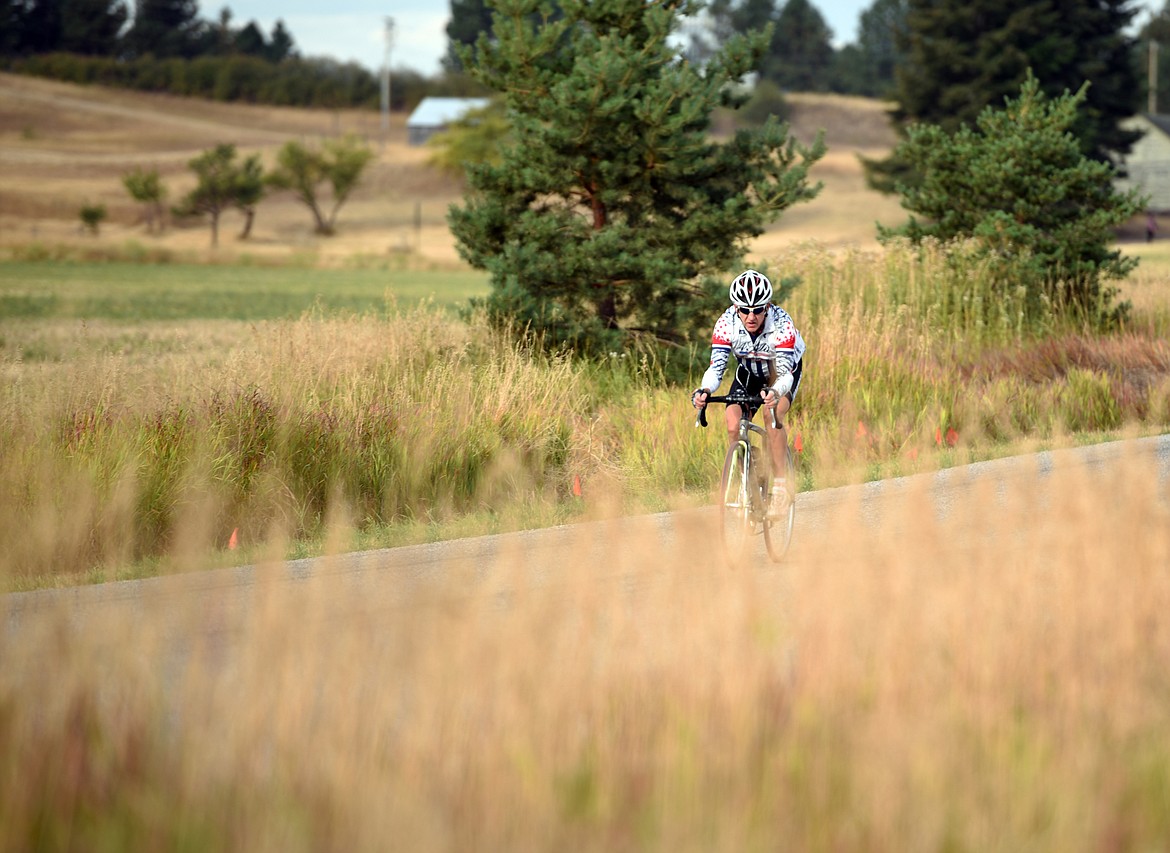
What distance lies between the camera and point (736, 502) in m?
9.07

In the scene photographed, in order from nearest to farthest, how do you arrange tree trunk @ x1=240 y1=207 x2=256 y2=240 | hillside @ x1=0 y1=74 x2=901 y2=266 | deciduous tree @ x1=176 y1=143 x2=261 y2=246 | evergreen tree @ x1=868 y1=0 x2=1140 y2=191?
evergreen tree @ x1=868 y1=0 x2=1140 y2=191
hillside @ x1=0 y1=74 x2=901 y2=266
tree trunk @ x1=240 y1=207 x2=256 y2=240
deciduous tree @ x1=176 y1=143 x2=261 y2=246

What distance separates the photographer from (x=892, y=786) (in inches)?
160

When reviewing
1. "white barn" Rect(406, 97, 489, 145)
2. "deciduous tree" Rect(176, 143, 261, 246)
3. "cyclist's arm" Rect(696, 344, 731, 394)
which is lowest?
"deciduous tree" Rect(176, 143, 261, 246)

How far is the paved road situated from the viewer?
527 cm

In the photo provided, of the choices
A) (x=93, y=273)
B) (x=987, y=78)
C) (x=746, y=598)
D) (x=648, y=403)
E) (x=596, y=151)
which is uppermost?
(x=987, y=78)

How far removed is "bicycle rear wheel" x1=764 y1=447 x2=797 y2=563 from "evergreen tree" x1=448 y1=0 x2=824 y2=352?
8.33m

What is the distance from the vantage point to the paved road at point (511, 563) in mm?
5273

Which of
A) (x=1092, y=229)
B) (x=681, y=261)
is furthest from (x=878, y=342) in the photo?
(x=1092, y=229)

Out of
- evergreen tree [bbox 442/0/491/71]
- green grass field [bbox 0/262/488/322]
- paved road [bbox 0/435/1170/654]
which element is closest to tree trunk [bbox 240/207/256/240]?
green grass field [bbox 0/262/488/322]

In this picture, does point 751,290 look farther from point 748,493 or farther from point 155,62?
point 155,62

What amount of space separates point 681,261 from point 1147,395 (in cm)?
574

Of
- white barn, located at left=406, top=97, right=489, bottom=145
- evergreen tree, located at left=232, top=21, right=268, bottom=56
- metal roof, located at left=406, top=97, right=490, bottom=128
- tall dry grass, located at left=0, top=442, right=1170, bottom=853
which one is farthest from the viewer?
evergreen tree, located at left=232, top=21, right=268, bottom=56

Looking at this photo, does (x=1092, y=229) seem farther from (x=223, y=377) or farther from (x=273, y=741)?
(x=273, y=741)

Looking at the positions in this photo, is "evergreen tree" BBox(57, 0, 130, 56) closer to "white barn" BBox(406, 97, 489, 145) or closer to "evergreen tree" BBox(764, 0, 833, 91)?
"white barn" BBox(406, 97, 489, 145)
